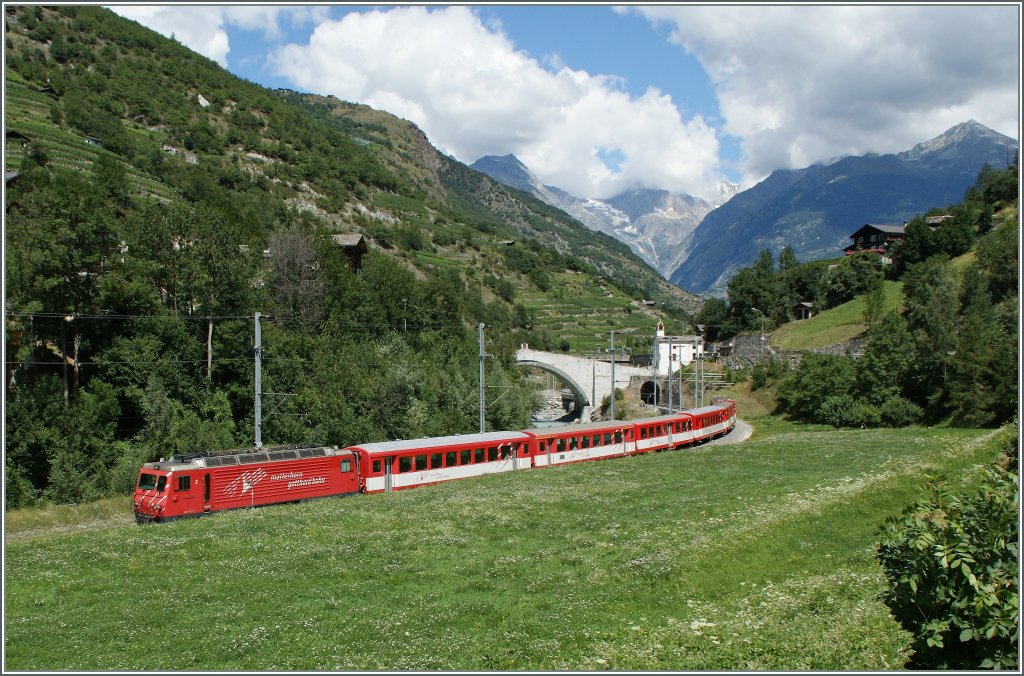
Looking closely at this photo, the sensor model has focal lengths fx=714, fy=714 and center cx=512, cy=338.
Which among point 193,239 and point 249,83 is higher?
point 249,83

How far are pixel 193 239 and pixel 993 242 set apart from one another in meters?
77.1

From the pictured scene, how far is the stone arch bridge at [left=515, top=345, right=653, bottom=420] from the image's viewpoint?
80875 millimetres

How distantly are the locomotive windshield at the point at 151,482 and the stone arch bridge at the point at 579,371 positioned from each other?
184ft

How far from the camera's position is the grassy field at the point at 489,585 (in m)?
11.1

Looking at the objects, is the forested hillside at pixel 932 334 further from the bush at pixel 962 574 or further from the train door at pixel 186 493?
the train door at pixel 186 493

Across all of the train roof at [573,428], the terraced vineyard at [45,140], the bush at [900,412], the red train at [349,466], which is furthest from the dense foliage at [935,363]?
the terraced vineyard at [45,140]

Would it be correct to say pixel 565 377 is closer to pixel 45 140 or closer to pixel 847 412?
pixel 847 412

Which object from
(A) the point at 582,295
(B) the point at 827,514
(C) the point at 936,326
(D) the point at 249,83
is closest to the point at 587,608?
(B) the point at 827,514

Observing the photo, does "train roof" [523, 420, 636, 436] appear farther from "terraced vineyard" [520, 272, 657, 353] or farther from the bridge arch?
"terraced vineyard" [520, 272, 657, 353]

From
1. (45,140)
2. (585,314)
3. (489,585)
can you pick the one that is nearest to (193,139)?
(45,140)

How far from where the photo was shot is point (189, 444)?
38.7 metres

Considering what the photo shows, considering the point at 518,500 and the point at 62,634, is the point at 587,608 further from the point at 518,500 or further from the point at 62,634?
the point at 518,500

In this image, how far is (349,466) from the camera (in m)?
28.4

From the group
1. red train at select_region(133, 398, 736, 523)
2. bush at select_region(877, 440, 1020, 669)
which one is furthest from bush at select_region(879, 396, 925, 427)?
bush at select_region(877, 440, 1020, 669)
